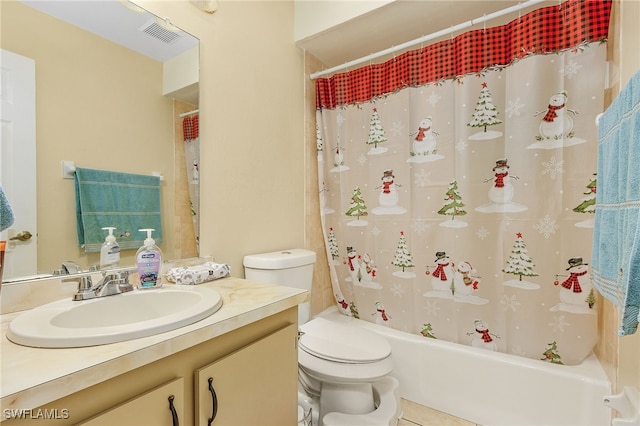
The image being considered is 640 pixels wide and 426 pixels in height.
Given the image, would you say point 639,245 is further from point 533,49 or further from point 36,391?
point 533,49

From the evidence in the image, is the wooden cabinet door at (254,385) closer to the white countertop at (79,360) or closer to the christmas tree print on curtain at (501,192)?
the white countertop at (79,360)

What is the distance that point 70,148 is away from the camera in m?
0.93

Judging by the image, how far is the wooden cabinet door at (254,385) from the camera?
69 centimetres

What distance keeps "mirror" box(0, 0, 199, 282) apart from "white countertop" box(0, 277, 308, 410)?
25cm

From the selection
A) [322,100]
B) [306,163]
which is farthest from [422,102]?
[306,163]

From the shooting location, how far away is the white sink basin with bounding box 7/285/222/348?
588 millimetres

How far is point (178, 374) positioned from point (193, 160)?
89 centimetres

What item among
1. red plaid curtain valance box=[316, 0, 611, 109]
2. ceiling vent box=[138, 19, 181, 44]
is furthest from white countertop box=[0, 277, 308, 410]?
red plaid curtain valance box=[316, 0, 611, 109]

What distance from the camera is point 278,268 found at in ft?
4.71

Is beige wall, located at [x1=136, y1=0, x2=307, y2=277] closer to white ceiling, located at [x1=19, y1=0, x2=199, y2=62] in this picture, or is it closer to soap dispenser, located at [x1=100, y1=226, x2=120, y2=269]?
white ceiling, located at [x1=19, y1=0, x2=199, y2=62]

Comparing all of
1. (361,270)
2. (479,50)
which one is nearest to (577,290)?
(361,270)

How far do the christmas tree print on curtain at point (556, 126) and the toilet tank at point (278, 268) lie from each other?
1244 mm

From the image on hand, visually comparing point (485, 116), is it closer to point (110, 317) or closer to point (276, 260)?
point (276, 260)

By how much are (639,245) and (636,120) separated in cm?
32
